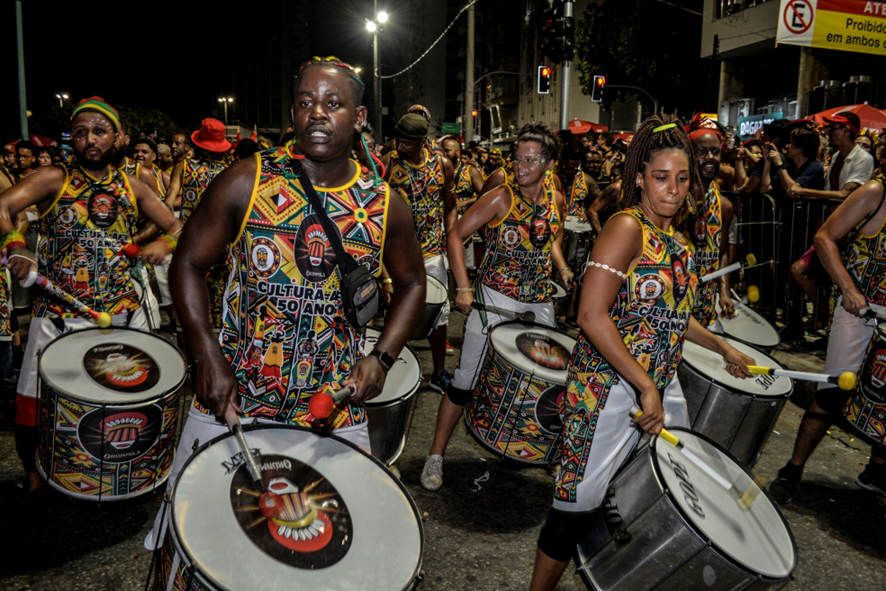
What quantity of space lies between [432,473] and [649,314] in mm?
2121

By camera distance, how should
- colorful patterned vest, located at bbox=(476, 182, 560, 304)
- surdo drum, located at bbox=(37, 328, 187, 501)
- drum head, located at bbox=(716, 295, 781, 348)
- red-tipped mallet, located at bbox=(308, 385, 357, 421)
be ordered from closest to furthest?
red-tipped mallet, located at bbox=(308, 385, 357, 421), surdo drum, located at bbox=(37, 328, 187, 501), colorful patterned vest, located at bbox=(476, 182, 560, 304), drum head, located at bbox=(716, 295, 781, 348)

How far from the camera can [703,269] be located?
4.32m

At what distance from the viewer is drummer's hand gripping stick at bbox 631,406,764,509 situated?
2277 millimetres

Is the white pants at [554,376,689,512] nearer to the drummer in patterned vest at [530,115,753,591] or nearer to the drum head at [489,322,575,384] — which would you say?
the drummer in patterned vest at [530,115,753,591]

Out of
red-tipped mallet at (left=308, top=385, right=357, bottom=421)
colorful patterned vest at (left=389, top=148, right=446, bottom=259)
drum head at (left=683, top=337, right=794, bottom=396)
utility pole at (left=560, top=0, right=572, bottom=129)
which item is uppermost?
utility pole at (left=560, top=0, right=572, bottom=129)

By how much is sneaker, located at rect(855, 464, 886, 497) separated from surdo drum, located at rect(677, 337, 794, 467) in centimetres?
114

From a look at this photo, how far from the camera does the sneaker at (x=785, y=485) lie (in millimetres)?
4043

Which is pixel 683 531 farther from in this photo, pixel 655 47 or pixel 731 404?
pixel 655 47

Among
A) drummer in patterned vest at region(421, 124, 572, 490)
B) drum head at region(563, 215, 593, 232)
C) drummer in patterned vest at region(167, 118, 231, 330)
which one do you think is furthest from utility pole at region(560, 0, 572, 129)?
drummer in patterned vest at region(421, 124, 572, 490)

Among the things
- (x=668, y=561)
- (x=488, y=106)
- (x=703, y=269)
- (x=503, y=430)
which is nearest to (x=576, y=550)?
(x=668, y=561)

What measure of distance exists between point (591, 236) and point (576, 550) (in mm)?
6711

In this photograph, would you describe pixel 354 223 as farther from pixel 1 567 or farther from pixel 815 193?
pixel 815 193

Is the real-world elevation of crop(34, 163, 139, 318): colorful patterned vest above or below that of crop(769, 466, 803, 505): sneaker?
above

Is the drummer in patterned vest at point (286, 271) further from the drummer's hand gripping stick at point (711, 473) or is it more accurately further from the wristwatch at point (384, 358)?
the drummer's hand gripping stick at point (711, 473)
